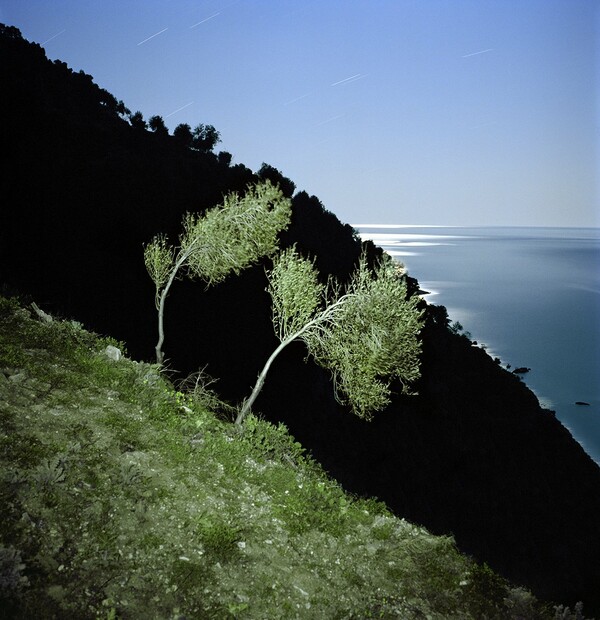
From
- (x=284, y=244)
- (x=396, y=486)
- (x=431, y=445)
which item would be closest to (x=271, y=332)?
(x=284, y=244)

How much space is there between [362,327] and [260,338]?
31595 millimetres

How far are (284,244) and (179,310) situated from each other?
31.8 meters

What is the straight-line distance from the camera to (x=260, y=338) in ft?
158

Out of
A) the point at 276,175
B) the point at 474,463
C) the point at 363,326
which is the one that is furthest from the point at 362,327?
the point at 276,175

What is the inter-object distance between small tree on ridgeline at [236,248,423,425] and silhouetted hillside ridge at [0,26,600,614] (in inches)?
635

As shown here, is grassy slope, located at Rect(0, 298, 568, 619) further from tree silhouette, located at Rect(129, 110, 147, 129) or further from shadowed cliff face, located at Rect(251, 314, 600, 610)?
tree silhouette, located at Rect(129, 110, 147, 129)

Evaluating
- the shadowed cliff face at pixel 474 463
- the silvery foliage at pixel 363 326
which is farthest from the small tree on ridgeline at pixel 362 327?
the shadowed cliff face at pixel 474 463

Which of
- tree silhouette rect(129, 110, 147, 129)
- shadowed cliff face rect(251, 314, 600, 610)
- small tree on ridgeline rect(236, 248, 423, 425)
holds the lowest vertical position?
shadowed cliff face rect(251, 314, 600, 610)

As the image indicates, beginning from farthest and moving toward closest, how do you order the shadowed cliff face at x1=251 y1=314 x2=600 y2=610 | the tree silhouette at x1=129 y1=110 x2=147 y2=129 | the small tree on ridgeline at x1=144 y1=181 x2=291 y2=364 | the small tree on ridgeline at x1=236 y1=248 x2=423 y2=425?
the tree silhouette at x1=129 y1=110 x2=147 y2=129, the shadowed cliff face at x1=251 y1=314 x2=600 y2=610, the small tree on ridgeline at x1=144 y1=181 x2=291 y2=364, the small tree on ridgeline at x1=236 y1=248 x2=423 y2=425

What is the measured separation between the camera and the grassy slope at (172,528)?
7.20 metres

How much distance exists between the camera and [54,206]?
136 feet

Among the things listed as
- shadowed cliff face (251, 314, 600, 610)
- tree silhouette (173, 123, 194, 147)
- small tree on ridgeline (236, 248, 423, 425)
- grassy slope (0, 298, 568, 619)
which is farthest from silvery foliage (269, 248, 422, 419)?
tree silhouette (173, 123, 194, 147)

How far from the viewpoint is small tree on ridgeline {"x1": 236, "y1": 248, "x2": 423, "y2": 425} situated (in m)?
17.1

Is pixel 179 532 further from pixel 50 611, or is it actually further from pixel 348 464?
pixel 348 464
